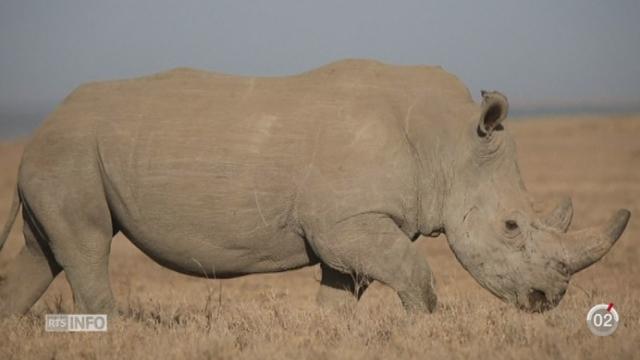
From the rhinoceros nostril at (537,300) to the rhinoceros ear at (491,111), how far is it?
1065 mm

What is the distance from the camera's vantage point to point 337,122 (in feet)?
24.4

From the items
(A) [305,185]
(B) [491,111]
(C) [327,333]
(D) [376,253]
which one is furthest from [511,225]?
(C) [327,333]

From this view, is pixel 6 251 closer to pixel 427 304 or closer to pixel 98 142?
pixel 98 142

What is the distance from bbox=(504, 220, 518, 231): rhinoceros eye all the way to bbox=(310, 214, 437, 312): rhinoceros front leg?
676mm

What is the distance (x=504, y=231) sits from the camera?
768 centimetres

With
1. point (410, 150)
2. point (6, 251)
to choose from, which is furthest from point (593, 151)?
point (410, 150)

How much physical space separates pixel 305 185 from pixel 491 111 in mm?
1344

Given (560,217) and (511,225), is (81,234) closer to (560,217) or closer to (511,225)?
(511,225)

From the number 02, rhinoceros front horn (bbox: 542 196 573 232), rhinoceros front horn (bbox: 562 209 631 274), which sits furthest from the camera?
rhinoceros front horn (bbox: 542 196 573 232)

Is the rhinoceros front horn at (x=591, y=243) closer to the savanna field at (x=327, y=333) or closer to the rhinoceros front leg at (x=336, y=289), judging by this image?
the savanna field at (x=327, y=333)

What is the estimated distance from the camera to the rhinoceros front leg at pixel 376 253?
7254mm

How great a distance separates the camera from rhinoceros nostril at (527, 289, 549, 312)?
7.64 metres

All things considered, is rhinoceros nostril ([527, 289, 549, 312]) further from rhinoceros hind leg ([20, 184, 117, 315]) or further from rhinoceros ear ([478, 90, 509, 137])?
rhinoceros hind leg ([20, 184, 117, 315])

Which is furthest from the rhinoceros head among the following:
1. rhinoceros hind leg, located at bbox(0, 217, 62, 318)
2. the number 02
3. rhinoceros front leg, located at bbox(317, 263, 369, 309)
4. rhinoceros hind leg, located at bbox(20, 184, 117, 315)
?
rhinoceros hind leg, located at bbox(0, 217, 62, 318)
